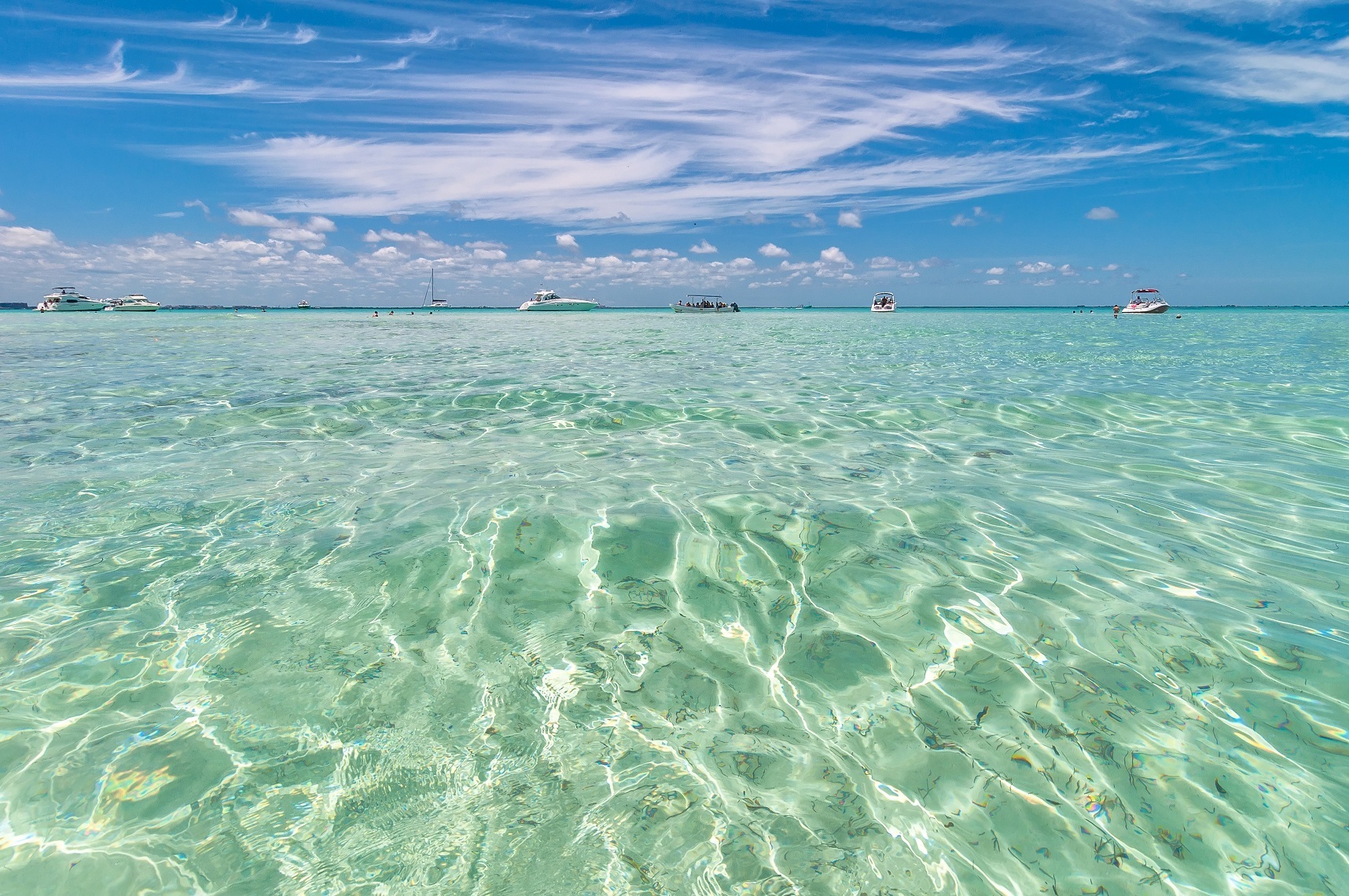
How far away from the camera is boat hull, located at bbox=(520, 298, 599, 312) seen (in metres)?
127

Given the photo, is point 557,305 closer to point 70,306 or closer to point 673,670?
point 70,306

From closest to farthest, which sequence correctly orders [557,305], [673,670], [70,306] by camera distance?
1. [673,670]
2. [70,306]
3. [557,305]

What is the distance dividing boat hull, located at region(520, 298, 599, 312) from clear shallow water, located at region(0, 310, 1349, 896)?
12365 cm

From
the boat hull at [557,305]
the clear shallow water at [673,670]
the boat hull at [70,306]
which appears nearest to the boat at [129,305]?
the boat hull at [70,306]

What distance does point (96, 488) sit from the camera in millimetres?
6945

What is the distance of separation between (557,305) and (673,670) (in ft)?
433

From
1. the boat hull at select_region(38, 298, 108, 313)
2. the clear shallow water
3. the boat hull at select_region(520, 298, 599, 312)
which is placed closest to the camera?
the clear shallow water

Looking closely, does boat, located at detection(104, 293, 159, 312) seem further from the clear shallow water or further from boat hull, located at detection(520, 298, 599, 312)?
the clear shallow water

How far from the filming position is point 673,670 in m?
3.79

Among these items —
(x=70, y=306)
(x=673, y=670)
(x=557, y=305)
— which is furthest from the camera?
(x=557, y=305)

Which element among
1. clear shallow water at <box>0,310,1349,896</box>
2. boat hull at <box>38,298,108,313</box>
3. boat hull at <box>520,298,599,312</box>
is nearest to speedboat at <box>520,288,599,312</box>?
boat hull at <box>520,298,599,312</box>

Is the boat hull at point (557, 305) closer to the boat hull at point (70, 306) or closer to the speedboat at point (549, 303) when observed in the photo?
the speedboat at point (549, 303)

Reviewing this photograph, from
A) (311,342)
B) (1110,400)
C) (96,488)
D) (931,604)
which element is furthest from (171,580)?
(311,342)

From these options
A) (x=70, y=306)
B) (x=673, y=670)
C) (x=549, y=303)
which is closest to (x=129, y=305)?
(x=70, y=306)
